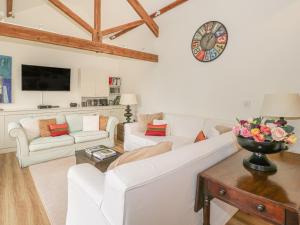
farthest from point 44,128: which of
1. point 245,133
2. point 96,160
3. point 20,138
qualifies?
point 245,133

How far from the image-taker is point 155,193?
1.11 metres

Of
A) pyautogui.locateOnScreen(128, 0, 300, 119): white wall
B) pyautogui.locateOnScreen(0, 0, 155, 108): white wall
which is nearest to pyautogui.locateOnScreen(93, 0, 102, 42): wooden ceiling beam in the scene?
pyautogui.locateOnScreen(0, 0, 155, 108): white wall

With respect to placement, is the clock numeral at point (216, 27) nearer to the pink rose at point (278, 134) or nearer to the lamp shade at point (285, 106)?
the lamp shade at point (285, 106)

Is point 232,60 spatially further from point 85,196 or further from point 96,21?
point 85,196

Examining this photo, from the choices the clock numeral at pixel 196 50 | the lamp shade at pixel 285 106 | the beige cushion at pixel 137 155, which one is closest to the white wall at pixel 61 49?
the clock numeral at pixel 196 50

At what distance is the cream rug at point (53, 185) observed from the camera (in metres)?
2.03

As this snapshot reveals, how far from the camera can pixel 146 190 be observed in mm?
1045

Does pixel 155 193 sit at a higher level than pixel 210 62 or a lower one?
lower

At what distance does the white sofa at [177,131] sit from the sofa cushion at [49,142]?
115cm

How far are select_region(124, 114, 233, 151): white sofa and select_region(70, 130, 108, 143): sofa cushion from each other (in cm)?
55

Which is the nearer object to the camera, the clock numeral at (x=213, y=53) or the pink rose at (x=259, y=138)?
the pink rose at (x=259, y=138)

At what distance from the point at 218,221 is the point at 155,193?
110 cm

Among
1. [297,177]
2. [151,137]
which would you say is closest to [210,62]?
[151,137]

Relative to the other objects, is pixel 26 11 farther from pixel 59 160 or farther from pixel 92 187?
pixel 92 187
